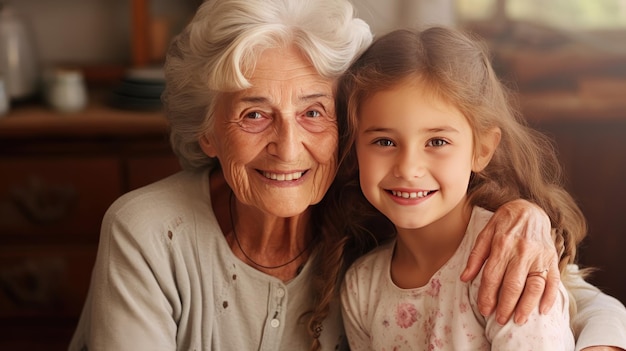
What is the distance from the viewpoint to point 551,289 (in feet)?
4.35

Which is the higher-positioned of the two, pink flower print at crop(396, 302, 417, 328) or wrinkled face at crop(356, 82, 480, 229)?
wrinkled face at crop(356, 82, 480, 229)

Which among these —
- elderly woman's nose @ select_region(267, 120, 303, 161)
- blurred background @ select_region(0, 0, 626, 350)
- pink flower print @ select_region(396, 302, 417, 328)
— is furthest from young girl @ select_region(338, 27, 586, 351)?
blurred background @ select_region(0, 0, 626, 350)

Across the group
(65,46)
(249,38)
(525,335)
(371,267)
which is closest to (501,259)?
(525,335)

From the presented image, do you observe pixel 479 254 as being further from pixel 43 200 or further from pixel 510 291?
pixel 43 200

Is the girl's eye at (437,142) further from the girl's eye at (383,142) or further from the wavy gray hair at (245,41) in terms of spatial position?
the wavy gray hair at (245,41)

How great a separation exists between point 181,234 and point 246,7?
0.46 meters

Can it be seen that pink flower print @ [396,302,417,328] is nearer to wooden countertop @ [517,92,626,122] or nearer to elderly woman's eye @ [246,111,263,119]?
elderly woman's eye @ [246,111,263,119]

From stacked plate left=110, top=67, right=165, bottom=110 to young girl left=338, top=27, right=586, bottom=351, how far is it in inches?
50.0

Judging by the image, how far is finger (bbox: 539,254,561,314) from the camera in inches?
51.6

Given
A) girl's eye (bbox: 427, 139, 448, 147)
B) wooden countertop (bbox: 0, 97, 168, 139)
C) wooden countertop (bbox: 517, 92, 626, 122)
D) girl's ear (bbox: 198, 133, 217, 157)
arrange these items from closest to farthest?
girl's eye (bbox: 427, 139, 448, 147) → girl's ear (bbox: 198, 133, 217, 157) → wooden countertop (bbox: 0, 97, 168, 139) → wooden countertop (bbox: 517, 92, 626, 122)

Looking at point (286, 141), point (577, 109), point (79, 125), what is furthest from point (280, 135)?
point (577, 109)

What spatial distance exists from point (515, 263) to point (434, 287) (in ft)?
0.58

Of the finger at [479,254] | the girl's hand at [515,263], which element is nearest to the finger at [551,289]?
the girl's hand at [515,263]

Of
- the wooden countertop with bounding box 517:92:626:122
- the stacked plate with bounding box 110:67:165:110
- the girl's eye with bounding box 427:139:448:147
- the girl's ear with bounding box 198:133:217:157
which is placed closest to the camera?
the girl's eye with bounding box 427:139:448:147
